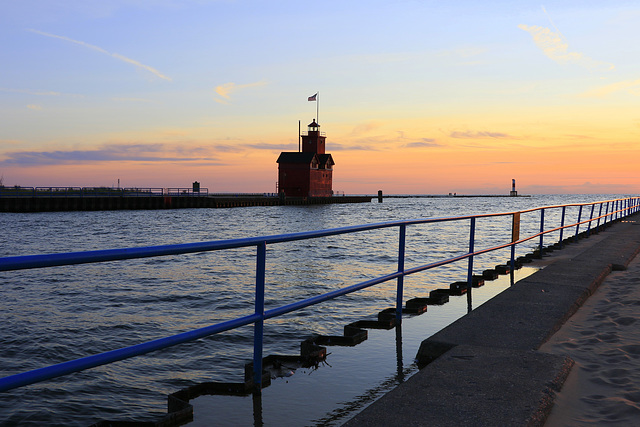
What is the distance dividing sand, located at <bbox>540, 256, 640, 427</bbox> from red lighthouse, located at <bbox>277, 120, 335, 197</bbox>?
76.5 metres

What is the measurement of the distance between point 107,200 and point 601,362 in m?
73.1

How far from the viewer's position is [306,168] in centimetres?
8381

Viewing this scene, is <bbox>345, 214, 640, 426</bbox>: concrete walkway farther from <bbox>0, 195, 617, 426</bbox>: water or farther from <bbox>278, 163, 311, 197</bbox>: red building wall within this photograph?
<bbox>278, 163, 311, 197</bbox>: red building wall

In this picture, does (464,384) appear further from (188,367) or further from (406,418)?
(188,367)

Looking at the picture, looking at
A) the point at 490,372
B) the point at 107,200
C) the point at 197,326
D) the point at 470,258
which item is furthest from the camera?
the point at 107,200

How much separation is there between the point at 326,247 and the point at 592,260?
17.6 m

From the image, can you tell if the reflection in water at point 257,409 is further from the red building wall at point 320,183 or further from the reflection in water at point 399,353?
the red building wall at point 320,183

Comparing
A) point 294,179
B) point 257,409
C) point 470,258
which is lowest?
point 257,409

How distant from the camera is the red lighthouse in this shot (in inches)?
3275

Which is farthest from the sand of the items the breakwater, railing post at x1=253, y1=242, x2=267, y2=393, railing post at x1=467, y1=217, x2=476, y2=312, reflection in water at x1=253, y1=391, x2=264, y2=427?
the breakwater

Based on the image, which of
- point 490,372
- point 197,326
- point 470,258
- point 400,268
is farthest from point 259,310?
point 197,326

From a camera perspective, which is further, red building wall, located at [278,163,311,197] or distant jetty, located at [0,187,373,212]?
red building wall, located at [278,163,311,197]

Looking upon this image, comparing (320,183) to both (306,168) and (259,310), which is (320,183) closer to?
(306,168)

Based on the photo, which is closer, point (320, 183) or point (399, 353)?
point (399, 353)
